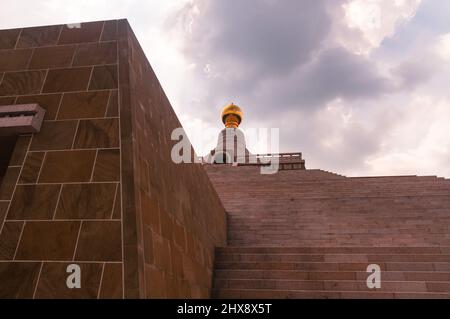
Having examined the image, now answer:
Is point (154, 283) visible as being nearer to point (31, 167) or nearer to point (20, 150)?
point (31, 167)

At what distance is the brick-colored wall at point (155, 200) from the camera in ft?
9.23

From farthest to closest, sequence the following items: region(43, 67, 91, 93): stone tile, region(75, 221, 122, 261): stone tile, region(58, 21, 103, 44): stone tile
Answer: region(58, 21, 103, 44): stone tile < region(43, 67, 91, 93): stone tile < region(75, 221, 122, 261): stone tile

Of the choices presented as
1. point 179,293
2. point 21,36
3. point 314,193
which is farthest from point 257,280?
point 314,193

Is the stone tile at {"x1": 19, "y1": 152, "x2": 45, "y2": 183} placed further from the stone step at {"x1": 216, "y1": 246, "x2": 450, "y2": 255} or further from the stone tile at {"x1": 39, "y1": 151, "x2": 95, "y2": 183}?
the stone step at {"x1": 216, "y1": 246, "x2": 450, "y2": 255}

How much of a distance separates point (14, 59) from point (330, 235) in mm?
7209

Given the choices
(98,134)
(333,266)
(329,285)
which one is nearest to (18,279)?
(98,134)

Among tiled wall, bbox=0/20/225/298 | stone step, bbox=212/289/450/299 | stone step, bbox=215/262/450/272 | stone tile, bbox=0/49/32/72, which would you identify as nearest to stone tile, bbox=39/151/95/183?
tiled wall, bbox=0/20/225/298

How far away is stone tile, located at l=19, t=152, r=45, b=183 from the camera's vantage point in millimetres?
3053

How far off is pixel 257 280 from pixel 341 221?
410 cm

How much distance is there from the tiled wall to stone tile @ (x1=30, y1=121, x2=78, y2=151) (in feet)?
0.04

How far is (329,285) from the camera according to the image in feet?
16.9

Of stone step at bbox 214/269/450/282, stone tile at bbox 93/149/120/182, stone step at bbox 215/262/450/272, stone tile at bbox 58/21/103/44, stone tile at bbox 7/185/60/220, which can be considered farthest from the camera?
stone step at bbox 215/262/450/272

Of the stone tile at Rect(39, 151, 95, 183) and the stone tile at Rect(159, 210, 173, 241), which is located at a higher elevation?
the stone tile at Rect(39, 151, 95, 183)

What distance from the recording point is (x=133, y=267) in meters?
2.54
